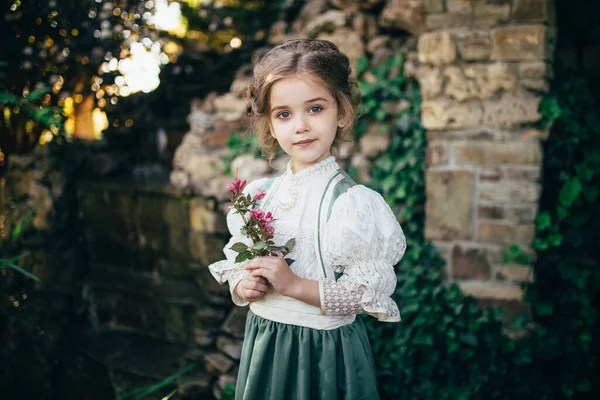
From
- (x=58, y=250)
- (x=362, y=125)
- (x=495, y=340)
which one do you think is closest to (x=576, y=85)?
(x=362, y=125)

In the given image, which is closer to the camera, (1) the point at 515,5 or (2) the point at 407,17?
(1) the point at 515,5

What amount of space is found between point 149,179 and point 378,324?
223 centimetres

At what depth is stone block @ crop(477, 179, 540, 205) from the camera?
268cm

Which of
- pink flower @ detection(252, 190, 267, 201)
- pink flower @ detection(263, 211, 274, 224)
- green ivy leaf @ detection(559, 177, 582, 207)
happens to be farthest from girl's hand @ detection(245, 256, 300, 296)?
green ivy leaf @ detection(559, 177, 582, 207)

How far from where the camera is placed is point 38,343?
128 inches

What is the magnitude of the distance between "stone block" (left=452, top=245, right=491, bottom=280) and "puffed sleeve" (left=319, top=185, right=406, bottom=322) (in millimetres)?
1423

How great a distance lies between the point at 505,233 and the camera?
2.74 meters

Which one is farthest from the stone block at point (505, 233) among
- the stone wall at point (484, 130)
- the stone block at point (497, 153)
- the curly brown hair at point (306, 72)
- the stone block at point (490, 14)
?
the curly brown hair at point (306, 72)

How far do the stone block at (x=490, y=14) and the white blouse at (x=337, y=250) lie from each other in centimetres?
157

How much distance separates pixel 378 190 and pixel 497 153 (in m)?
0.76

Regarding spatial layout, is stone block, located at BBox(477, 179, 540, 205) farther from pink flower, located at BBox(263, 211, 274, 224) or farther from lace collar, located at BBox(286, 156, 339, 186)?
pink flower, located at BBox(263, 211, 274, 224)

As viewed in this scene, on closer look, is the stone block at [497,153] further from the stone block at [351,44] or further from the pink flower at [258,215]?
the pink flower at [258,215]

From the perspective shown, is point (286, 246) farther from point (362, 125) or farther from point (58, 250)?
point (58, 250)

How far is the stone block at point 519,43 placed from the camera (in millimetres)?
2594
